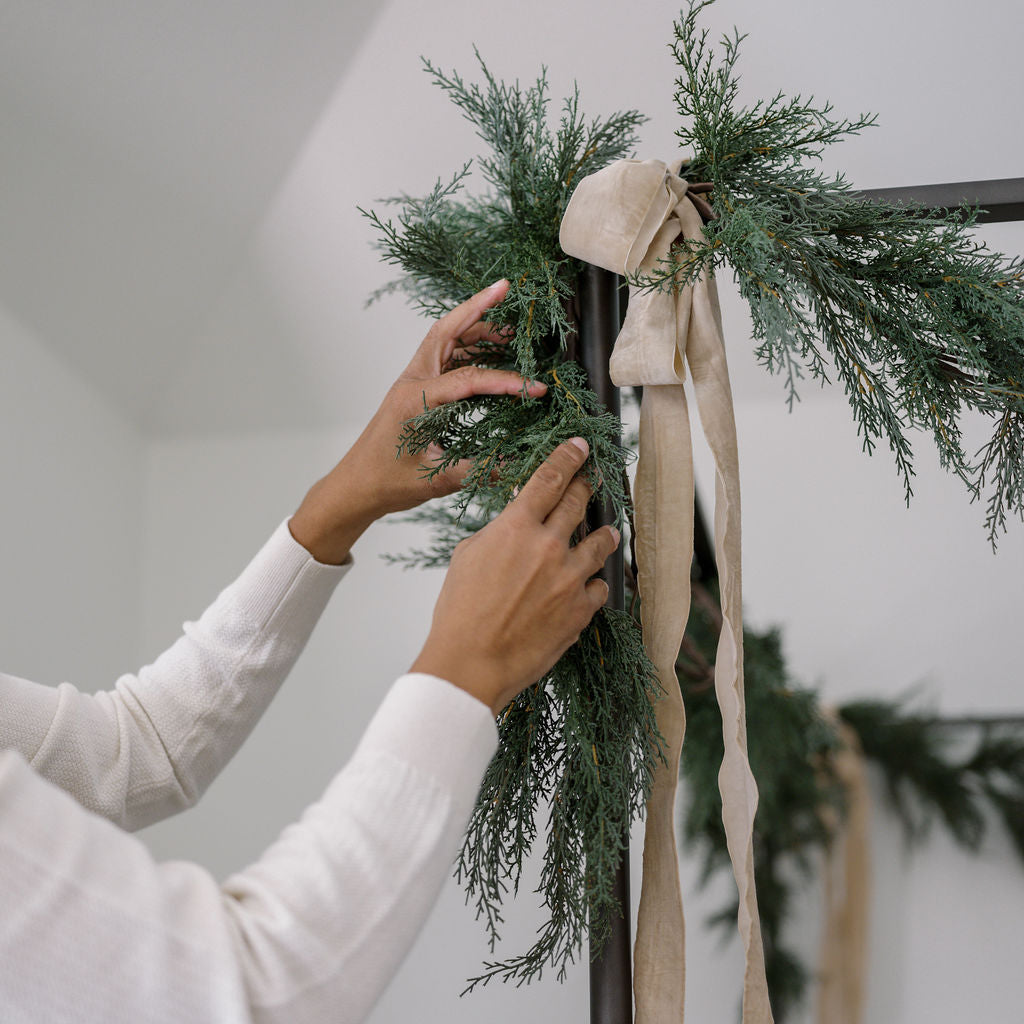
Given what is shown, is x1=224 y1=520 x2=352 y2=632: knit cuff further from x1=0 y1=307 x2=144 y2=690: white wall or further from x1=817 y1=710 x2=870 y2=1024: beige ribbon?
x1=817 y1=710 x2=870 y2=1024: beige ribbon

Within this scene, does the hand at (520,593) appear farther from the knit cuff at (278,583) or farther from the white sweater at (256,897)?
the knit cuff at (278,583)

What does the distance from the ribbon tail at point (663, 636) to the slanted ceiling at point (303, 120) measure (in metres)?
0.88

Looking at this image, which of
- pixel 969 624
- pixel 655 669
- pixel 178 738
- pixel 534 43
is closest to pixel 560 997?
pixel 969 624

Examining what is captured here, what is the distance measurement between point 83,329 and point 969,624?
1.45m

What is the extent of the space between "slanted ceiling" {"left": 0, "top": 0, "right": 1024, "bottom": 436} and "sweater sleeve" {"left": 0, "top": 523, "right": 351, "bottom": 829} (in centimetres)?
82

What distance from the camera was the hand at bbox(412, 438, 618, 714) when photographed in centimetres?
50

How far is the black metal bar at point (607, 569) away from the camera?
619mm

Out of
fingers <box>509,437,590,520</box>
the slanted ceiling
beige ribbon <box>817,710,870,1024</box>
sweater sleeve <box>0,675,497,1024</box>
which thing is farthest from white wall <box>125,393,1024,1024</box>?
sweater sleeve <box>0,675,497,1024</box>

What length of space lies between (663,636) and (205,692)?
0.39m

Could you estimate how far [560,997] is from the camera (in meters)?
1.48

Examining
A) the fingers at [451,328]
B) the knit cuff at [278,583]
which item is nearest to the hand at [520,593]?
the fingers at [451,328]

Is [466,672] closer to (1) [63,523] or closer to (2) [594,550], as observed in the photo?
(2) [594,550]

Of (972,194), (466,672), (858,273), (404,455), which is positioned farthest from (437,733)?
(972,194)

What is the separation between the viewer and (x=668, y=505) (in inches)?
24.7
